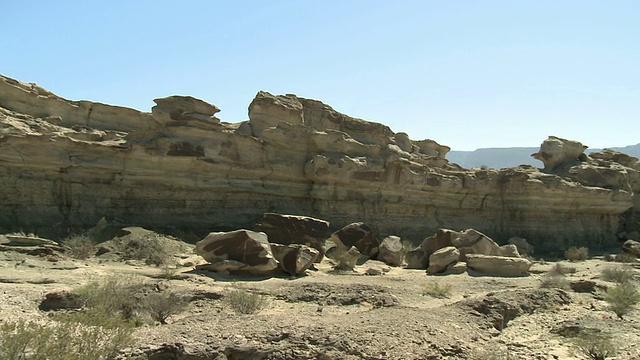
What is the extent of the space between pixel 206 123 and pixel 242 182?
277 cm

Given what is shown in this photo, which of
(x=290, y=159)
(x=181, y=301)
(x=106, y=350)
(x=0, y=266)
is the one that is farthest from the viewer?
(x=290, y=159)

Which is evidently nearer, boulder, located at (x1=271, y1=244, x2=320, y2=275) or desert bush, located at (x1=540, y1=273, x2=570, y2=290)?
boulder, located at (x1=271, y1=244, x2=320, y2=275)

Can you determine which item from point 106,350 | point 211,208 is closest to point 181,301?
point 106,350

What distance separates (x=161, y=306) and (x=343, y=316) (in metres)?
3.30

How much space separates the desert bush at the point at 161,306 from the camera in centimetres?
892

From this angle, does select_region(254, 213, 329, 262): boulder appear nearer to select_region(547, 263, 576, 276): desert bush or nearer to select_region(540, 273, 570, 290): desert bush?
select_region(540, 273, 570, 290): desert bush

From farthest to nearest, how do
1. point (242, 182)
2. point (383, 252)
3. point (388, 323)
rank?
point (242, 182) → point (383, 252) → point (388, 323)

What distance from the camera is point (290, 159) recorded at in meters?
22.6

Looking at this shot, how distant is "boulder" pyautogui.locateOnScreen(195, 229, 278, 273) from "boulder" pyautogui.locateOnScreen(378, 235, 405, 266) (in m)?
6.50

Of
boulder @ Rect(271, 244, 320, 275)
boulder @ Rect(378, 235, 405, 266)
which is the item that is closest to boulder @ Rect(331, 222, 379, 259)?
boulder @ Rect(378, 235, 405, 266)

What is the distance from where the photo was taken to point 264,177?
2169cm

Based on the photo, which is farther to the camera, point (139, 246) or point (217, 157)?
point (217, 157)

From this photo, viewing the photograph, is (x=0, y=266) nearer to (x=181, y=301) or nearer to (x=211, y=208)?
(x=181, y=301)

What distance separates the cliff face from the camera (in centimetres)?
1741
